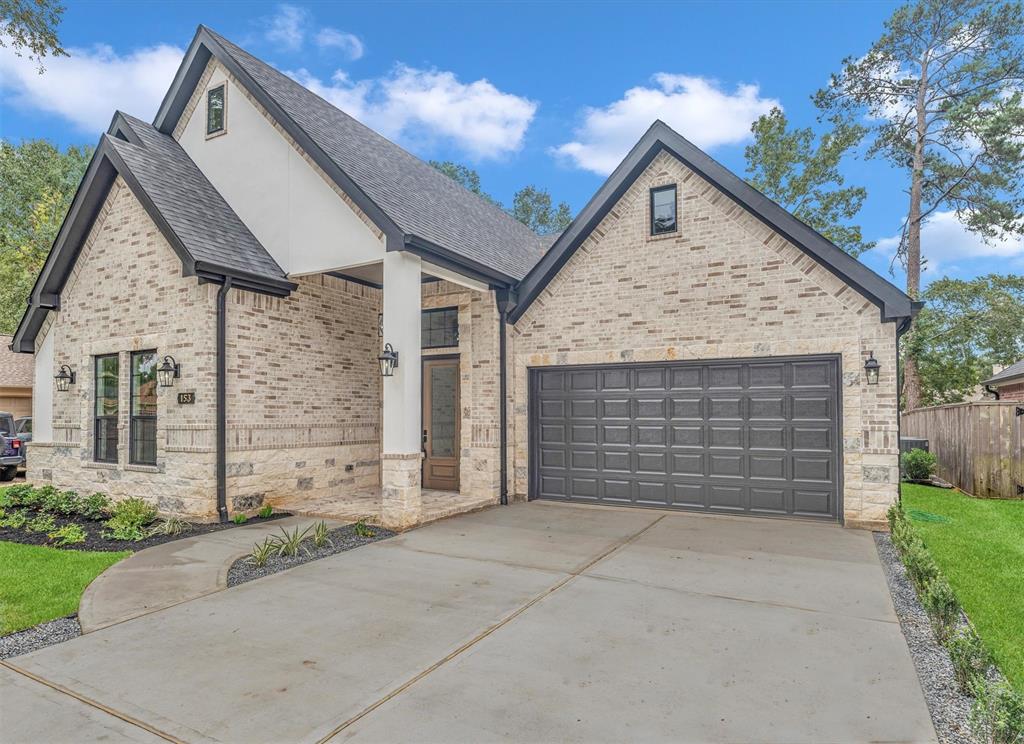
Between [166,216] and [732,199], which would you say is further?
[732,199]

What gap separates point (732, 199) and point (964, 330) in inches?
803

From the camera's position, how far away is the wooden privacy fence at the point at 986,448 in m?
10.8

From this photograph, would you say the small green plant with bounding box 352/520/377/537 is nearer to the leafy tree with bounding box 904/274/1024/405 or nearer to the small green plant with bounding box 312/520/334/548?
the small green plant with bounding box 312/520/334/548

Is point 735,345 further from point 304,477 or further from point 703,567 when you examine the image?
point 304,477

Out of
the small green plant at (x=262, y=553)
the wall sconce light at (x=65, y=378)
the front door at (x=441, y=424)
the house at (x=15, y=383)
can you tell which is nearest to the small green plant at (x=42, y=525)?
the wall sconce light at (x=65, y=378)

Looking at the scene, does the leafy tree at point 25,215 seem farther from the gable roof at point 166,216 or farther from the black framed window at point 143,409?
the black framed window at point 143,409

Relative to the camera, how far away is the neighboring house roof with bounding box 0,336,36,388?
2122 centimetres

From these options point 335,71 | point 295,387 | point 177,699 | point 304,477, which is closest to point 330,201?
Result: point 295,387

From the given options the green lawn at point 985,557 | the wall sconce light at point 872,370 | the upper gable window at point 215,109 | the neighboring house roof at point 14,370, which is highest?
the upper gable window at point 215,109

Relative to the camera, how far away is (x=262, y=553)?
6.36m

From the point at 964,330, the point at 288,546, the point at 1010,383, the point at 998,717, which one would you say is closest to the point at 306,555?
the point at 288,546

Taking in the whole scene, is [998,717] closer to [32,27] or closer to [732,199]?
[732,199]

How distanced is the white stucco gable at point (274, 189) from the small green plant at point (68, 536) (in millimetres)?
4634

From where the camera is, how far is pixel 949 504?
10.4 metres
